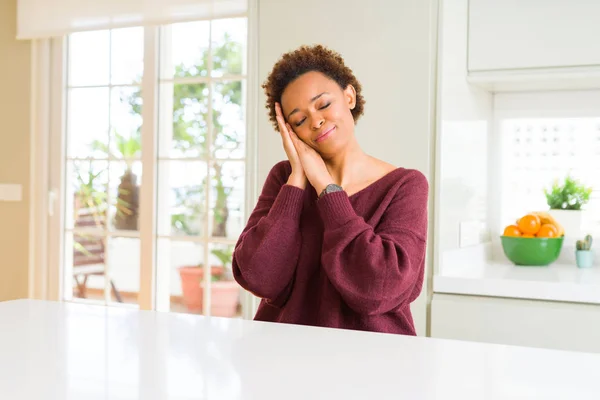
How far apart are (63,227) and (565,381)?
3.12 m

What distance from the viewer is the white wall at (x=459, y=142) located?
2.27 metres

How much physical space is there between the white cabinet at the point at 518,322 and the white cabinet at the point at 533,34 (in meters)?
0.81

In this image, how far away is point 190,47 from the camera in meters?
6.45

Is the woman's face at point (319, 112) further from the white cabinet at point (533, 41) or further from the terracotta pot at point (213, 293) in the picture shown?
the terracotta pot at point (213, 293)

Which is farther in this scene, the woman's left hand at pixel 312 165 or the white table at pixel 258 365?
the woman's left hand at pixel 312 165

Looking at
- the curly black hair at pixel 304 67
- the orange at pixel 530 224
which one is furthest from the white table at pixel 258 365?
the orange at pixel 530 224

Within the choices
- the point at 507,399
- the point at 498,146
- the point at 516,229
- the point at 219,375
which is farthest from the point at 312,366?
the point at 498,146

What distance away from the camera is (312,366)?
0.85 meters

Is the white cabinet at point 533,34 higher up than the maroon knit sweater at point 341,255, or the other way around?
the white cabinet at point 533,34

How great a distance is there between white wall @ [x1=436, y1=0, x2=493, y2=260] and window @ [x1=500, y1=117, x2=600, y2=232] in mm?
127

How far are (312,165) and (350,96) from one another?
0.18 meters

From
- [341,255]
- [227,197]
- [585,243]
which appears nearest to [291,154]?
[341,255]

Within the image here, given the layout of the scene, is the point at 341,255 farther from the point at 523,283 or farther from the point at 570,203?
the point at 570,203

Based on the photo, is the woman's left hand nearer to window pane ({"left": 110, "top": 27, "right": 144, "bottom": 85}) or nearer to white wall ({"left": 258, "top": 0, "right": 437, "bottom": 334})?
white wall ({"left": 258, "top": 0, "right": 437, "bottom": 334})
